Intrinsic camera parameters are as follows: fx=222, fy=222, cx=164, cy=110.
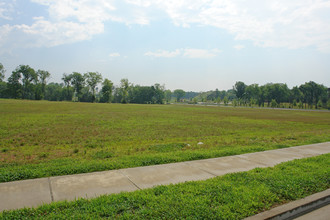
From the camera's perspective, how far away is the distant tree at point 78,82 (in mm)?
113000

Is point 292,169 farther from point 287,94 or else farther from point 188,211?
point 287,94

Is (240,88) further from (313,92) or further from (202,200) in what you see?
(202,200)

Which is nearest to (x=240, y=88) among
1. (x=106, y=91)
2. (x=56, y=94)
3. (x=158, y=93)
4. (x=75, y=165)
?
(x=158, y=93)

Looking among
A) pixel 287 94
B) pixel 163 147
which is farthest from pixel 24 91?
pixel 287 94

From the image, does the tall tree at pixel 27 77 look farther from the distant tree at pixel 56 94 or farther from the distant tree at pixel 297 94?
the distant tree at pixel 297 94

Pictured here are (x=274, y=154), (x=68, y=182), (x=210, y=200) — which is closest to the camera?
(x=210, y=200)

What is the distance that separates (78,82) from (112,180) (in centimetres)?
11775

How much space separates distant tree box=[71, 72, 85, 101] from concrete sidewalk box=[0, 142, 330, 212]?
381 feet

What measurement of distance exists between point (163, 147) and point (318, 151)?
6.58 metres

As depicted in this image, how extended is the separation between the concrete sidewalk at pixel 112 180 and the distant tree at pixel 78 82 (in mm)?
116033

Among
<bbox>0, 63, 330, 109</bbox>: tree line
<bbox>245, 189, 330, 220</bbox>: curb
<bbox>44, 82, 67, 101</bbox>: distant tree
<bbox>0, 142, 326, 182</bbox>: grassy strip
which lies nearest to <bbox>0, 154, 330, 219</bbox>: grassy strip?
<bbox>245, 189, 330, 220</bbox>: curb

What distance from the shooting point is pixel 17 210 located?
380 centimetres

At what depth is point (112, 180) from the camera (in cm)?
544

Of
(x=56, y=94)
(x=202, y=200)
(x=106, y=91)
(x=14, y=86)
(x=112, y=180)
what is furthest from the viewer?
(x=56, y=94)
